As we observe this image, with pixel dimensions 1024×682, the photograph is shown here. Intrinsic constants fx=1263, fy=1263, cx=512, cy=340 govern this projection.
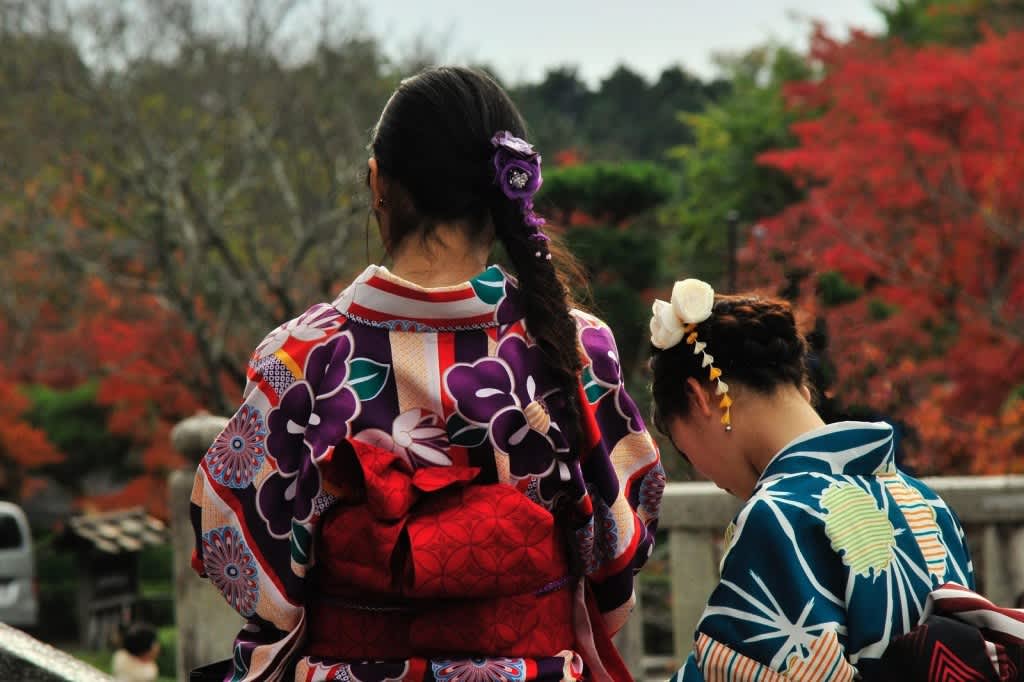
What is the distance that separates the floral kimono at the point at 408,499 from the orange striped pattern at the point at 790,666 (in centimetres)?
22

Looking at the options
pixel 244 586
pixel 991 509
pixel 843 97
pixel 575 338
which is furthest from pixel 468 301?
pixel 843 97

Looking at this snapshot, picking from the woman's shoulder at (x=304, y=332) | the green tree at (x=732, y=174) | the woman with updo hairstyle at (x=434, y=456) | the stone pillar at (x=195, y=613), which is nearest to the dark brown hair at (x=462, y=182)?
the woman with updo hairstyle at (x=434, y=456)

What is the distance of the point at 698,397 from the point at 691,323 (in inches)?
4.7

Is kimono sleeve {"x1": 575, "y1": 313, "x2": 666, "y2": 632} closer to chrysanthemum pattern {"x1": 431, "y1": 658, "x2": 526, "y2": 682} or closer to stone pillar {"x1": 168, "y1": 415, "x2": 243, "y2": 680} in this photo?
chrysanthemum pattern {"x1": 431, "y1": 658, "x2": 526, "y2": 682}

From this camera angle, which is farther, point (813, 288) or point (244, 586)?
point (813, 288)

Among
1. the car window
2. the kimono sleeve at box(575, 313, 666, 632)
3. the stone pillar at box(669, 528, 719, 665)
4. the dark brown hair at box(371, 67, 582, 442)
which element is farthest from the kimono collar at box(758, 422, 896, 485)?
the car window

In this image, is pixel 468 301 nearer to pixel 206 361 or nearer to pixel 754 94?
pixel 206 361

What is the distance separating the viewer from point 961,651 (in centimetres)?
172

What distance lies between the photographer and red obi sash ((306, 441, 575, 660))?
174 centimetres

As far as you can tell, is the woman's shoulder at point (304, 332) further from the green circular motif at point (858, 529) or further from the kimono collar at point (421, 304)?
the green circular motif at point (858, 529)

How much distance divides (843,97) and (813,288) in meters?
7.49

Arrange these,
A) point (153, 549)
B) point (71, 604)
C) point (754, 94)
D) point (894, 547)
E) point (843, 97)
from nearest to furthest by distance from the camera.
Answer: point (894, 547) → point (843, 97) → point (71, 604) → point (153, 549) → point (754, 94)

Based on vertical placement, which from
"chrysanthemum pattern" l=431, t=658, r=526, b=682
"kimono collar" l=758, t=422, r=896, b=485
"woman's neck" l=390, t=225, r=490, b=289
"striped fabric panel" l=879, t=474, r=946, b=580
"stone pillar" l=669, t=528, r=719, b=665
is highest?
"woman's neck" l=390, t=225, r=490, b=289

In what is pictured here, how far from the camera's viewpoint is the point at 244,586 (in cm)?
192
